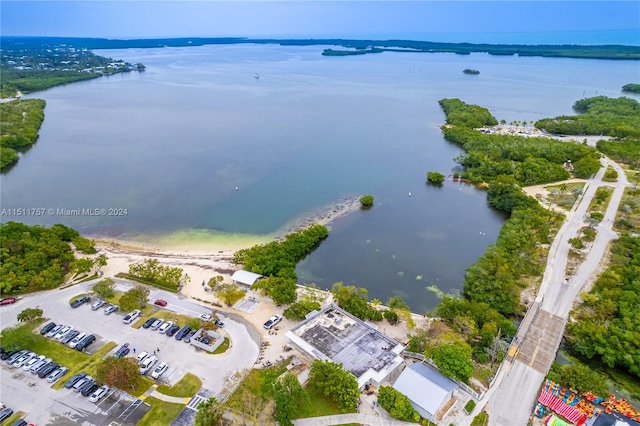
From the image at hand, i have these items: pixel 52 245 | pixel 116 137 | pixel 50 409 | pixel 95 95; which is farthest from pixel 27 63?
pixel 50 409

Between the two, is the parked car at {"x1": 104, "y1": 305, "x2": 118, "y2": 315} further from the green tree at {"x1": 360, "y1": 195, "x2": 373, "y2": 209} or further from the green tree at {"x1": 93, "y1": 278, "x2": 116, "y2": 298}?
the green tree at {"x1": 360, "y1": 195, "x2": 373, "y2": 209}

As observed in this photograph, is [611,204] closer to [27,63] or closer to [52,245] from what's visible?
[52,245]

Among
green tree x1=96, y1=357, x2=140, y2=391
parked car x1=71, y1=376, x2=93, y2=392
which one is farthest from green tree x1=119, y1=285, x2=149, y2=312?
green tree x1=96, y1=357, x2=140, y2=391

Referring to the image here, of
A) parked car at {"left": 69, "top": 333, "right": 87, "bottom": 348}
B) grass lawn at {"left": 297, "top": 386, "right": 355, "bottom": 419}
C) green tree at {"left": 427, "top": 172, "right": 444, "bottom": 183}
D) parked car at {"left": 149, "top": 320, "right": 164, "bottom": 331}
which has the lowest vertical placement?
grass lawn at {"left": 297, "top": 386, "right": 355, "bottom": 419}

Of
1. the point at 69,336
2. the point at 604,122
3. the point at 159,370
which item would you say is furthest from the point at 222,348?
the point at 604,122

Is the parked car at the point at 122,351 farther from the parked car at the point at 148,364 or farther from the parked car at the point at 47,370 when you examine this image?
the parked car at the point at 47,370

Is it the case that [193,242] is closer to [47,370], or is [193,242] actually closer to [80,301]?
[80,301]
